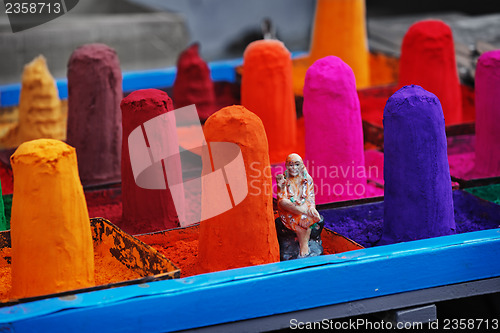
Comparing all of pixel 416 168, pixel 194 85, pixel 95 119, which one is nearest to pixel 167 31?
pixel 194 85

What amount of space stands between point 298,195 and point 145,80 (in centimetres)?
177

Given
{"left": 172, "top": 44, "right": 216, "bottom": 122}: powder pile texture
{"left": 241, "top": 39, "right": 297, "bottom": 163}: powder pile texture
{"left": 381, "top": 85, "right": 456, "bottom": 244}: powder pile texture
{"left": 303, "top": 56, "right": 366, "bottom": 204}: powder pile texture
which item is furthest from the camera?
{"left": 172, "top": 44, "right": 216, "bottom": 122}: powder pile texture

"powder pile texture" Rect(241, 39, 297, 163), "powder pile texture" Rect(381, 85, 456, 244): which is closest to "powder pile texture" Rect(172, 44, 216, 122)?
"powder pile texture" Rect(241, 39, 297, 163)

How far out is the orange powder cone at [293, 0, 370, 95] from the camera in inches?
117

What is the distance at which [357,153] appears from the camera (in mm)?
1873

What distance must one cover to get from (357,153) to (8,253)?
88 centimetres

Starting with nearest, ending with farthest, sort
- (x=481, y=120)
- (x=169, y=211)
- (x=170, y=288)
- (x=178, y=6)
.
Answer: (x=170, y=288), (x=169, y=211), (x=481, y=120), (x=178, y=6)

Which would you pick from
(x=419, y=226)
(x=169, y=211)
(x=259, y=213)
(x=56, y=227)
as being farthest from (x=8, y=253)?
(x=419, y=226)

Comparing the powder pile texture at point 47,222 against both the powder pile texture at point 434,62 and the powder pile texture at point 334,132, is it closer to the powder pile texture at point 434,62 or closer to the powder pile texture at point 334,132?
the powder pile texture at point 334,132

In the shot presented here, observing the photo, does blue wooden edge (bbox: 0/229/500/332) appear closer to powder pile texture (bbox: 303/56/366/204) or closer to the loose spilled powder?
the loose spilled powder

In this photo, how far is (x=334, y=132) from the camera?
6.05 feet

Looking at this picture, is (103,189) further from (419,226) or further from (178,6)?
(178,6)

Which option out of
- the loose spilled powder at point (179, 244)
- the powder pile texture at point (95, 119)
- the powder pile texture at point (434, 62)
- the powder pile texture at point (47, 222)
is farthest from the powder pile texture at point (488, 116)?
the powder pile texture at point (47, 222)

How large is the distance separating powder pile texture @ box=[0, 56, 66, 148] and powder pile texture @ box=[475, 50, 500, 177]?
4.39 ft
